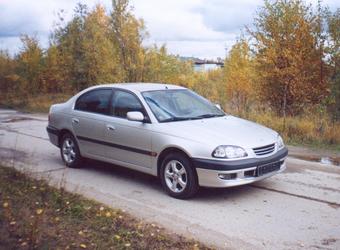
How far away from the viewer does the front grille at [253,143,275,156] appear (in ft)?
19.5

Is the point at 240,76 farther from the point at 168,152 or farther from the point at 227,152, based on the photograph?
the point at 227,152

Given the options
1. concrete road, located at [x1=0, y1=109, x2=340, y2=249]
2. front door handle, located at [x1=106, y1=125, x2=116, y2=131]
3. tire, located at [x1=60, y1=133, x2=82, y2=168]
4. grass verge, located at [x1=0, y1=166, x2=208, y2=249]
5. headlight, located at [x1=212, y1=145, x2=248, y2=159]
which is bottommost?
concrete road, located at [x1=0, y1=109, x2=340, y2=249]

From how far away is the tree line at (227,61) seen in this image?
15531 mm

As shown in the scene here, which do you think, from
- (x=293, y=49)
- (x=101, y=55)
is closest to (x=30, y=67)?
(x=101, y=55)

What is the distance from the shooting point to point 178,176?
6.10 metres

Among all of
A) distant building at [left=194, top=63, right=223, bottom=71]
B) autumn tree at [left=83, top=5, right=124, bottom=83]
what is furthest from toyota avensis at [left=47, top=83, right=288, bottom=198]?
distant building at [left=194, top=63, right=223, bottom=71]

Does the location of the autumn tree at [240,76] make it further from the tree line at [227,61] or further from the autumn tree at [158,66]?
the autumn tree at [158,66]

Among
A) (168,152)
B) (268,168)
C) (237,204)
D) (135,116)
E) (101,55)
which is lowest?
(237,204)

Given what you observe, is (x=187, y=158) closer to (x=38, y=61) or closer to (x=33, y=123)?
(x=33, y=123)

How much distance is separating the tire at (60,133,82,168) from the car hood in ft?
7.87

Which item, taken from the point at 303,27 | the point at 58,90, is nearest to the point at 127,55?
the point at 58,90

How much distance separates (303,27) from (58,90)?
19316 mm

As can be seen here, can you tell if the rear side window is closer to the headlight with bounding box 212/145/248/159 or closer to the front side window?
the front side window

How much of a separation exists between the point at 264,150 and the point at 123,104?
2462 millimetres
